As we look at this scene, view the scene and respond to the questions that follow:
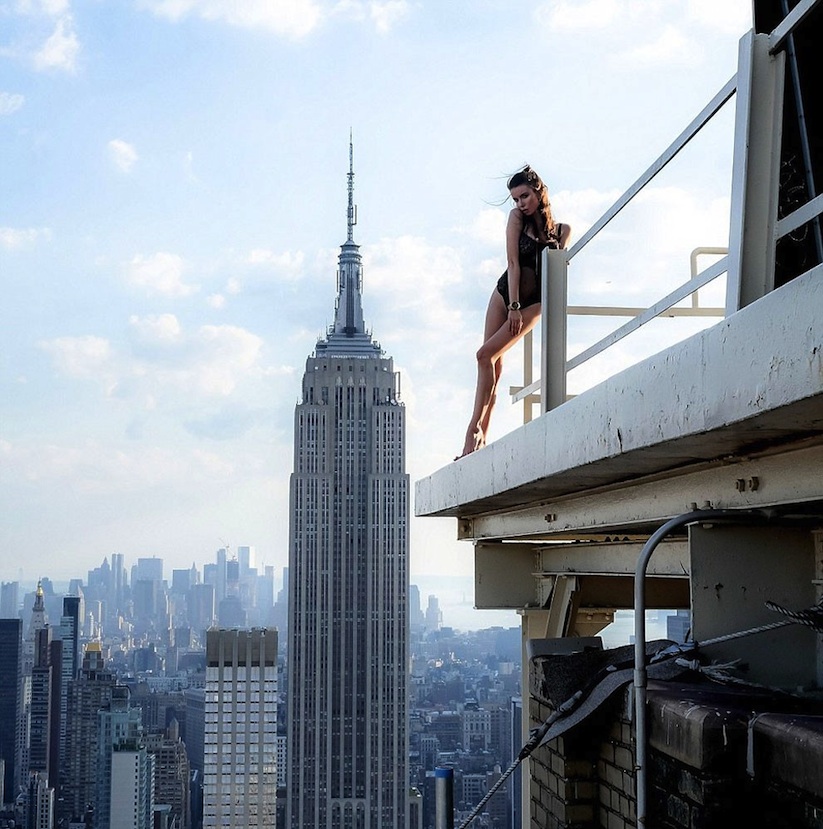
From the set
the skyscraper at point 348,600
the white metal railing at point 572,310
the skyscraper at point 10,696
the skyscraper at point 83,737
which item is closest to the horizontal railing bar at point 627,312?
the white metal railing at point 572,310

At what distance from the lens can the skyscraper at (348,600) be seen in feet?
293

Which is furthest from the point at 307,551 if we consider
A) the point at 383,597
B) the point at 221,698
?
the point at 221,698

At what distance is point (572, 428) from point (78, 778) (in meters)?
112

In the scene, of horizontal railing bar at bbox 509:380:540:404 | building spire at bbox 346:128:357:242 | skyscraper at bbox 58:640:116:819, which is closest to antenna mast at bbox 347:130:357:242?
building spire at bbox 346:128:357:242

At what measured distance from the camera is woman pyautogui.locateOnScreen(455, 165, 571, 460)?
4.12 meters

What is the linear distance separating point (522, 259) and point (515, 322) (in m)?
0.23

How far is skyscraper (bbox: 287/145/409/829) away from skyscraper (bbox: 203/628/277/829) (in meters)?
2.56

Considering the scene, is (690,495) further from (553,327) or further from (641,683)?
(553,327)

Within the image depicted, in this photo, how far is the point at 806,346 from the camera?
6.02 feet

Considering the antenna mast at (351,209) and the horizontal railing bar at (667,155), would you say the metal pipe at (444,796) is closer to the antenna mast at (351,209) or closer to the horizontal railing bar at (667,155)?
the horizontal railing bar at (667,155)

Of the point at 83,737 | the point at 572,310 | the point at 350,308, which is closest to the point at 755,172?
the point at 572,310

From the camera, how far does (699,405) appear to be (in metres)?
2.23

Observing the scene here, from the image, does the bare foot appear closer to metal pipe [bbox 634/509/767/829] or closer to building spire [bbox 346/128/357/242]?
metal pipe [bbox 634/509/767/829]

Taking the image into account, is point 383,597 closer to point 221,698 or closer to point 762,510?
point 221,698
